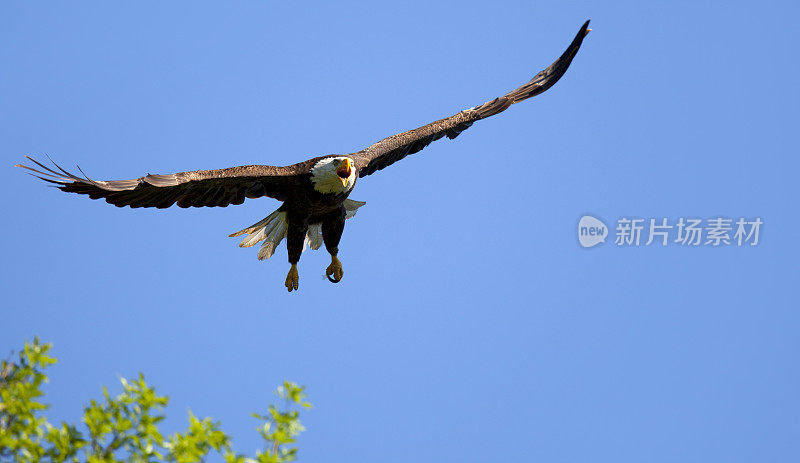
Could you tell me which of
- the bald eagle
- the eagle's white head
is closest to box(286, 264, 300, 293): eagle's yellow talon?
the bald eagle

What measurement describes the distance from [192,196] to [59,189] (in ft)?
4.49

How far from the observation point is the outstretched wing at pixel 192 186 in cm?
791

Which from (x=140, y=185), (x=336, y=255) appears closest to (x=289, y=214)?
(x=336, y=255)

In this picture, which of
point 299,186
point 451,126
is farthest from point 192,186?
point 451,126

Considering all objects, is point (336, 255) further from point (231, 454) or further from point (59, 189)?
point (231, 454)

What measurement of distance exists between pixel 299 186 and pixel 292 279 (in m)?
1.18

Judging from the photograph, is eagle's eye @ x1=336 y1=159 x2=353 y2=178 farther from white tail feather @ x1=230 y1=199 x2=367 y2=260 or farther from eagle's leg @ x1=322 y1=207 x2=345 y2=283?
white tail feather @ x1=230 y1=199 x2=367 y2=260

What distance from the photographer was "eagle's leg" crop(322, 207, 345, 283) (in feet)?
32.0

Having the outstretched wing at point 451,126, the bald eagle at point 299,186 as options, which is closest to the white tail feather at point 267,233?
the bald eagle at point 299,186

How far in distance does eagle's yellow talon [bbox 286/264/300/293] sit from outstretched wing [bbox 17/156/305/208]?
2.94 ft

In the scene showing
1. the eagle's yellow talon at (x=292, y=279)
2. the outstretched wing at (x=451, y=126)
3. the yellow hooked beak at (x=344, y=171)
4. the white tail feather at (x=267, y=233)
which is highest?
the outstretched wing at (x=451, y=126)

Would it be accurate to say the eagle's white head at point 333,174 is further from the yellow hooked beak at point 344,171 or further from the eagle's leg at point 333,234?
the eagle's leg at point 333,234

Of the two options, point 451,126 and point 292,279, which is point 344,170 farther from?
point 451,126

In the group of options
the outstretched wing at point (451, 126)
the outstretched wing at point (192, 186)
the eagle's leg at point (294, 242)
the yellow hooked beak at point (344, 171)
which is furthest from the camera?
the outstretched wing at point (451, 126)
